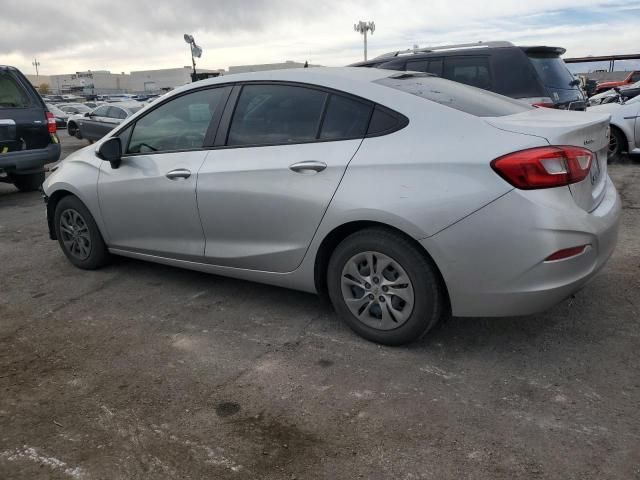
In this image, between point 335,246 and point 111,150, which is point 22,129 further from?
point 335,246

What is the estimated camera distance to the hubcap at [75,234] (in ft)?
15.8

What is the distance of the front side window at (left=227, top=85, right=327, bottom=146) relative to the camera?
11.4 feet

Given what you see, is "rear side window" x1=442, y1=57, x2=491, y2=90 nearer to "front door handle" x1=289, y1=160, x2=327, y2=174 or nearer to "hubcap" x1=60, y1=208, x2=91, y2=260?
"front door handle" x1=289, y1=160, x2=327, y2=174

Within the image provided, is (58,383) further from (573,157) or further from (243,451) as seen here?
(573,157)

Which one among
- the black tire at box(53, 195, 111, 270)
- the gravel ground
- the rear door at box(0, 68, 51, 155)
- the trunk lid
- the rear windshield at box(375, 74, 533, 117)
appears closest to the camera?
the gravel ground

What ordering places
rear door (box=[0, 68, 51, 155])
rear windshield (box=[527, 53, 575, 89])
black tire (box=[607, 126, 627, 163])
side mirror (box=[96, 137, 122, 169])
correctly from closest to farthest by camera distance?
side mirror (box=[96, 137, 122, 169]), rear windshield (box=[527, 53, 575, 89]), rear door (box=[0, 68, 51, 155]), black tire (box=[607, 126, 627, 163])

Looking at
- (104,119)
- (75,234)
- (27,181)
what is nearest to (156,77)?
(104,119)

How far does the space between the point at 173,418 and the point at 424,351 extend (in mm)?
1412

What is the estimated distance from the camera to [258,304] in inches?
160

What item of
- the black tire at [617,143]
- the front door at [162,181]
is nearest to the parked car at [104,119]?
the black tire at [617,143]

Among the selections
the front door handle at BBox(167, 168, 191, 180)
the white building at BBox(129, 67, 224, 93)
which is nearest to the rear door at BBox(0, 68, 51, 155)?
the front door handle at BBox(167, 168, 191, 180)

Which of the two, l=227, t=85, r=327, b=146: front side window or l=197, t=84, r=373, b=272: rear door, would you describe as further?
l=227, t=85, r=327, b=146: front side window

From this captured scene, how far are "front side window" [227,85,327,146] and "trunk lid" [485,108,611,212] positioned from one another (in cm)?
104

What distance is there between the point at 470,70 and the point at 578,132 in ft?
16.1
